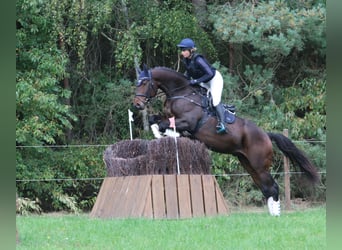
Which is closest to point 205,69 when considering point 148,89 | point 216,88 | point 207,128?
point 216,88

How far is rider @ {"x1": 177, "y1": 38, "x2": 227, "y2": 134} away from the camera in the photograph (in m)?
9.63

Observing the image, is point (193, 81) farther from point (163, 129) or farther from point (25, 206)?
point (25, 206)

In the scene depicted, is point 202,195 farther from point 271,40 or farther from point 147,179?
point 271,40

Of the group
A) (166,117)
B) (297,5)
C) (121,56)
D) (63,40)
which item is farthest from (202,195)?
(297,5)

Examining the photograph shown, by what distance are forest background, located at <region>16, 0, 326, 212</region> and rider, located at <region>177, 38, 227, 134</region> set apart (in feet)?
15.4

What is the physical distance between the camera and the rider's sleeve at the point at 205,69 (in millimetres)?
9672

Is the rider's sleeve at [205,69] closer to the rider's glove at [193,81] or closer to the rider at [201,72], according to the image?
the rider at [201,72]

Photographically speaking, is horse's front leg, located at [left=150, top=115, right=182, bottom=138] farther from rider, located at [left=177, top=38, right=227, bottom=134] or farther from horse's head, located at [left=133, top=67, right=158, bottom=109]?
rider, located at [left=177, top=38, right=227, bottom=134]

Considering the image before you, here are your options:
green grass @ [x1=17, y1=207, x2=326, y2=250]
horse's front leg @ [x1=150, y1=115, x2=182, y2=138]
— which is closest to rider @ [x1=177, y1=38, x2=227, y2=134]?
horse's front leg @ [x1=150, y1=115, x2=182, y2=138]

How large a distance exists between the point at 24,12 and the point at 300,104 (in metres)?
7.85

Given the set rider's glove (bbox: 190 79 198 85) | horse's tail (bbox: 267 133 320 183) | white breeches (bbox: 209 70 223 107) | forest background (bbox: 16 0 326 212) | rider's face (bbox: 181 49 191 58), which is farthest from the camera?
forest background (bbox: 16 0 326 212)

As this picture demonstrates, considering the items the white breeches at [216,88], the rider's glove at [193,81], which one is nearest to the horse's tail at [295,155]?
the white breeches at [216,88]

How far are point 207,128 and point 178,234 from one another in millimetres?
3620

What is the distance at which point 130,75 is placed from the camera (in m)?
18.3
